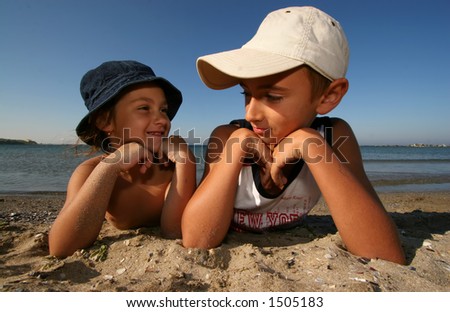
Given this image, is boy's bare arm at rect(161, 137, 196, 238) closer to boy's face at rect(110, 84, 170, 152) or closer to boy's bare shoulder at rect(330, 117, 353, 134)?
boy's face at rect(110, 84, 170, 152)

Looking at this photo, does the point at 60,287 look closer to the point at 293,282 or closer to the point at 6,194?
the point at 293,282

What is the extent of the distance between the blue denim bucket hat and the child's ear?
1.44m

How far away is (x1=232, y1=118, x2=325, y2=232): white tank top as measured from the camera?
8.05 ft

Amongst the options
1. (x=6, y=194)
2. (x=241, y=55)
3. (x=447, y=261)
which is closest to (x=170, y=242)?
(x=241, y=55)

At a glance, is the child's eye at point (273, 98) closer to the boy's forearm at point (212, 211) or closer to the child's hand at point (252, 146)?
the child's hand at point (252, 146)

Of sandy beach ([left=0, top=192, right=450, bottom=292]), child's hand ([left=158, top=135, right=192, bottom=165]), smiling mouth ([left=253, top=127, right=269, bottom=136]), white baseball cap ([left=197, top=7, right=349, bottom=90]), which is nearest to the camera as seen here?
sandy beach ([left=0, top=192, right=450, bottom=292])

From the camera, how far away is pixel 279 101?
2.08 meters

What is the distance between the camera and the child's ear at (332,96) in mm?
2287

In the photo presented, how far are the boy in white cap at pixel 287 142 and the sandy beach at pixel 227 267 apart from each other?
17 centimetres

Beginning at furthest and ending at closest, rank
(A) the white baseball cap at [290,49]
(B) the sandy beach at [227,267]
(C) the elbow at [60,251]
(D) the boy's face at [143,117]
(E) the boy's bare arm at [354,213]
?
(D) the boy's face at [143,117], (C) the elbow at [60,251], (A) the white baseball cap at [290,49], (E) the boy's bare arm at [354,213], (B) the sandy beach at [227,267]

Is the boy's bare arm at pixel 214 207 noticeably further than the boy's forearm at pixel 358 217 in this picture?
Yes

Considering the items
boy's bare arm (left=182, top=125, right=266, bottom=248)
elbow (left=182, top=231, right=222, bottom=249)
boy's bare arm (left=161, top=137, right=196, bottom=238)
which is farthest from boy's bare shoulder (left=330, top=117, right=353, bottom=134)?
elbow (left=182, top=231, right=222, bottom=249)

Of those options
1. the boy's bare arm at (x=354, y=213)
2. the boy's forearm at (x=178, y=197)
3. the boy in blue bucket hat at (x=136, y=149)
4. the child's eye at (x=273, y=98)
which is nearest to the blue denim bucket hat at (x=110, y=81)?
the boy in blue bucket hat at (x=136, y=149)
